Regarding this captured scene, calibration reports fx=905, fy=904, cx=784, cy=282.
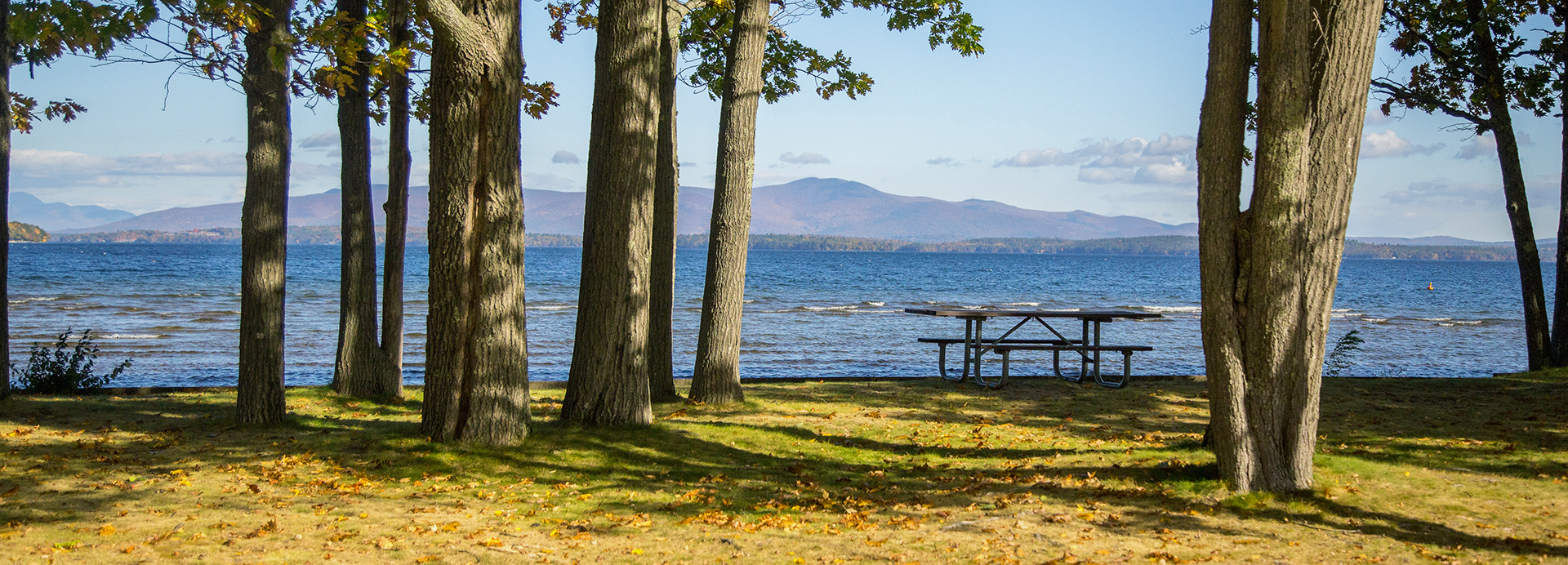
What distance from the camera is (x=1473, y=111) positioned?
12.6 meters

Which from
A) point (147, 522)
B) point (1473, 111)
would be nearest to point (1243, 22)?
point (147, 522)

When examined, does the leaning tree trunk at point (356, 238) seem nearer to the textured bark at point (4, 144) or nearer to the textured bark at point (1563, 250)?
the textured bark at point (4, 144)

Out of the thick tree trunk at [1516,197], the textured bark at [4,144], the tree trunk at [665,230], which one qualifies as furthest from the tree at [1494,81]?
the textured bark at [4,144]

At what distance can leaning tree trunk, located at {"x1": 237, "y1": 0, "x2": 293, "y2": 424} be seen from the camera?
7051 mm

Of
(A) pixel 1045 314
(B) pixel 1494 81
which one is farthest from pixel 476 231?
(B) pixel 1494 81

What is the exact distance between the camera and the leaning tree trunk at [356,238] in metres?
8.67

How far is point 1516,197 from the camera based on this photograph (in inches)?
462

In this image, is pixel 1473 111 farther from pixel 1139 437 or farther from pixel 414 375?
pixel 414 375

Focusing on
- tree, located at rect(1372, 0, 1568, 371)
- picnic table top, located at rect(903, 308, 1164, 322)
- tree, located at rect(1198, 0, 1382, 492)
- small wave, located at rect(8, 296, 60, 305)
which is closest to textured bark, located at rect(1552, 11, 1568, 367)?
tree, located at rect(1372, 0, 1568, 371)

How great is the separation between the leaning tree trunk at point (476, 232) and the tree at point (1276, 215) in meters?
4.47

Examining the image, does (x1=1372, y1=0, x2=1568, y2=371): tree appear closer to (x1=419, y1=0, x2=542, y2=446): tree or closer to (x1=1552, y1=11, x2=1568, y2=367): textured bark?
(x1=1552, y1=11, x2=1568, y2=367): textured bark

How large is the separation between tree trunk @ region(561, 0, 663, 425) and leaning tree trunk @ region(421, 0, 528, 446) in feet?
2.44

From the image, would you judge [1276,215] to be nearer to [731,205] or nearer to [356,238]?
[731,205]

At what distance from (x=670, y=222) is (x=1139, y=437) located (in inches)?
182
